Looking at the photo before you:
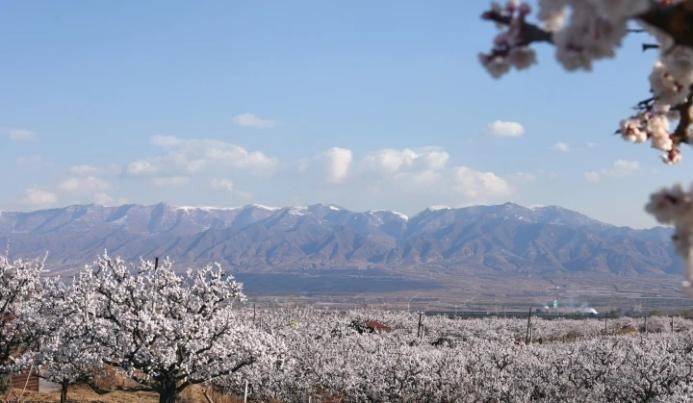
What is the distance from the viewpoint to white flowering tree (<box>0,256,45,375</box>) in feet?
69.5

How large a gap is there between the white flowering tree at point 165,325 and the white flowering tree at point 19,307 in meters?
3.86

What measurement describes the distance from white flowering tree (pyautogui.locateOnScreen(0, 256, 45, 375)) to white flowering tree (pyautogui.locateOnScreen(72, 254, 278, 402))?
3864 millimetres

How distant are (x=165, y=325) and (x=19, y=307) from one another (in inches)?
352

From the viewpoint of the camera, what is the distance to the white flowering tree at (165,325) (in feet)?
53.3

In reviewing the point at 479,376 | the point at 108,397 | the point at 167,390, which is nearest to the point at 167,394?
the point at 167,390

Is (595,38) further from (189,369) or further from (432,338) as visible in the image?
(432,338)

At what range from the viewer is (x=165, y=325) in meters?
16.0

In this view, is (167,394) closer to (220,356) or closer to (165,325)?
(220,356)

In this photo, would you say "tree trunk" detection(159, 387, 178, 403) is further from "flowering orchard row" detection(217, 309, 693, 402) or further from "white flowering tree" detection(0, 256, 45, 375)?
"white flowering tree" detection(0, 256, 45, 375)

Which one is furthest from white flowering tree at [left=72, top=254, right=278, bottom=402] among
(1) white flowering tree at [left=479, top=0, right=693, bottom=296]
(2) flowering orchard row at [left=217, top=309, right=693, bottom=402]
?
(1) white flowering tree at [left=479, top=0, right=693, bottom=296]

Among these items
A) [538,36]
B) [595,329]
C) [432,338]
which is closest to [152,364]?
[538,36]

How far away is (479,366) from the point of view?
25.8 m

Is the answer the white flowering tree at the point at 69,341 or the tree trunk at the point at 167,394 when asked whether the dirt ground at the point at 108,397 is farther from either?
A: the tree trunk at the point at 167,394

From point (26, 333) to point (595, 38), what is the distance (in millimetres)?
22656
